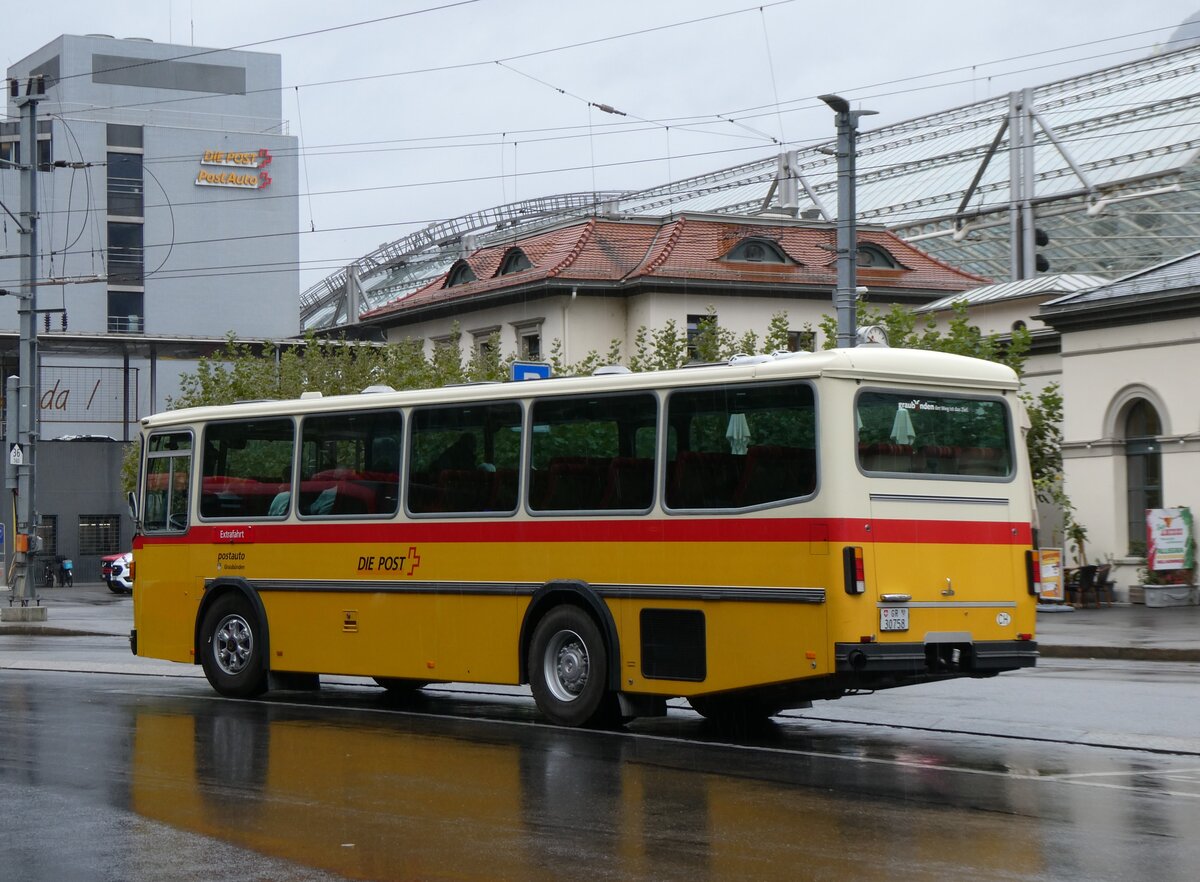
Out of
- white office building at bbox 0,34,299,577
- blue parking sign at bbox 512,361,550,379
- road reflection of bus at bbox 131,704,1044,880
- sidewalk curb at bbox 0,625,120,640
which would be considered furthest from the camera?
white office building at bbox 0,34,299,577

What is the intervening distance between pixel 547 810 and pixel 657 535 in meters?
4.31

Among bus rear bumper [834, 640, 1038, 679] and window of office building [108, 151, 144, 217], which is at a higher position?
window of office building [108, 151, 144, 217]

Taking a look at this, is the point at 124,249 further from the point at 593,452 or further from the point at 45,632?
the point at 593,452

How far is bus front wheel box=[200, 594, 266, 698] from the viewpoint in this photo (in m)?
17.4

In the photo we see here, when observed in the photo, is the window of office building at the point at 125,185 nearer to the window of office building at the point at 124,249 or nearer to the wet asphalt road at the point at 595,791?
the window of office building at the point at 124,249

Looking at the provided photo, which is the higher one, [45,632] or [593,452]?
[593,452]

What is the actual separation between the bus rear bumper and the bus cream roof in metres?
2.05

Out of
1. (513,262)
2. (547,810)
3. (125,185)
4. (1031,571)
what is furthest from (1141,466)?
(125,185)

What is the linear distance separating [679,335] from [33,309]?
26.5m

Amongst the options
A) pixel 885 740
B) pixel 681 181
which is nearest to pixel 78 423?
pixel 681 181

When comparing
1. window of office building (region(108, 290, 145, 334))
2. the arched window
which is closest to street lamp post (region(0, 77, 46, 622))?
the arched window

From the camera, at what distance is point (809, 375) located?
13102 millimetres

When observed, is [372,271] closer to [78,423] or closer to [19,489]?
[78,423]

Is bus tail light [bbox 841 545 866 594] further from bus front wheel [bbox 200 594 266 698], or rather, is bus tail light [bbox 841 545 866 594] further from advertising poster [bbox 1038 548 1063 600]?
advertising poster [bbox 1038 548 1063 600]
